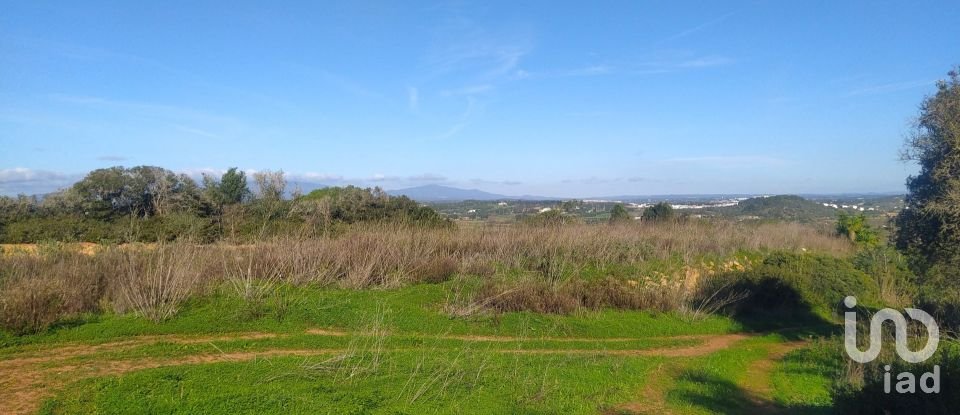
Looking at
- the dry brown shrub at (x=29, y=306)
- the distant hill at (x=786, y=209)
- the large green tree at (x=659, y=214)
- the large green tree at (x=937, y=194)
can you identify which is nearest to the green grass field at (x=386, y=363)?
the dry brown shrub at (x=29, y=306)

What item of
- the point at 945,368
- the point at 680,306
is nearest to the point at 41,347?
the point at 945,368

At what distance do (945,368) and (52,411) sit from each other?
10.1 metres

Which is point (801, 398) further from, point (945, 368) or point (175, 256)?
point (175, 256)

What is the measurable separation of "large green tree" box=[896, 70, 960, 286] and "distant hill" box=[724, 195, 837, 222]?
46574 mm

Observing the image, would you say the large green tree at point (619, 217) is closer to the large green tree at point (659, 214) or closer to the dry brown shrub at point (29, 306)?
the large green tree at point (659, 214)

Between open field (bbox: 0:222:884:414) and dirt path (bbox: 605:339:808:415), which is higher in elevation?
open field (bbox: 0:222:884:414)

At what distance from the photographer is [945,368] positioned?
6.47 m

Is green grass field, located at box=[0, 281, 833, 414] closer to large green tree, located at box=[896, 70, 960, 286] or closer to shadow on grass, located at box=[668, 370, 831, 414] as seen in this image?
shadow on grass, located at box=[668, 370, 831, 414]

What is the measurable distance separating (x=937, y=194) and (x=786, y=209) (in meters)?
56.7

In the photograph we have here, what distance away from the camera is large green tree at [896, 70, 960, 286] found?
11.2m

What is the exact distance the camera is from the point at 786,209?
62906mm

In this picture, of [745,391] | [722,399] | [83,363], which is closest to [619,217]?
[745,391]

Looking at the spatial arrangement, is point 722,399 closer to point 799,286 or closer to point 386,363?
point 386,363

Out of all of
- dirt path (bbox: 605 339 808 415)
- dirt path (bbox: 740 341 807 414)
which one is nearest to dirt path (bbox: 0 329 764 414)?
dirt path (bbox: 605 339 808 415)
